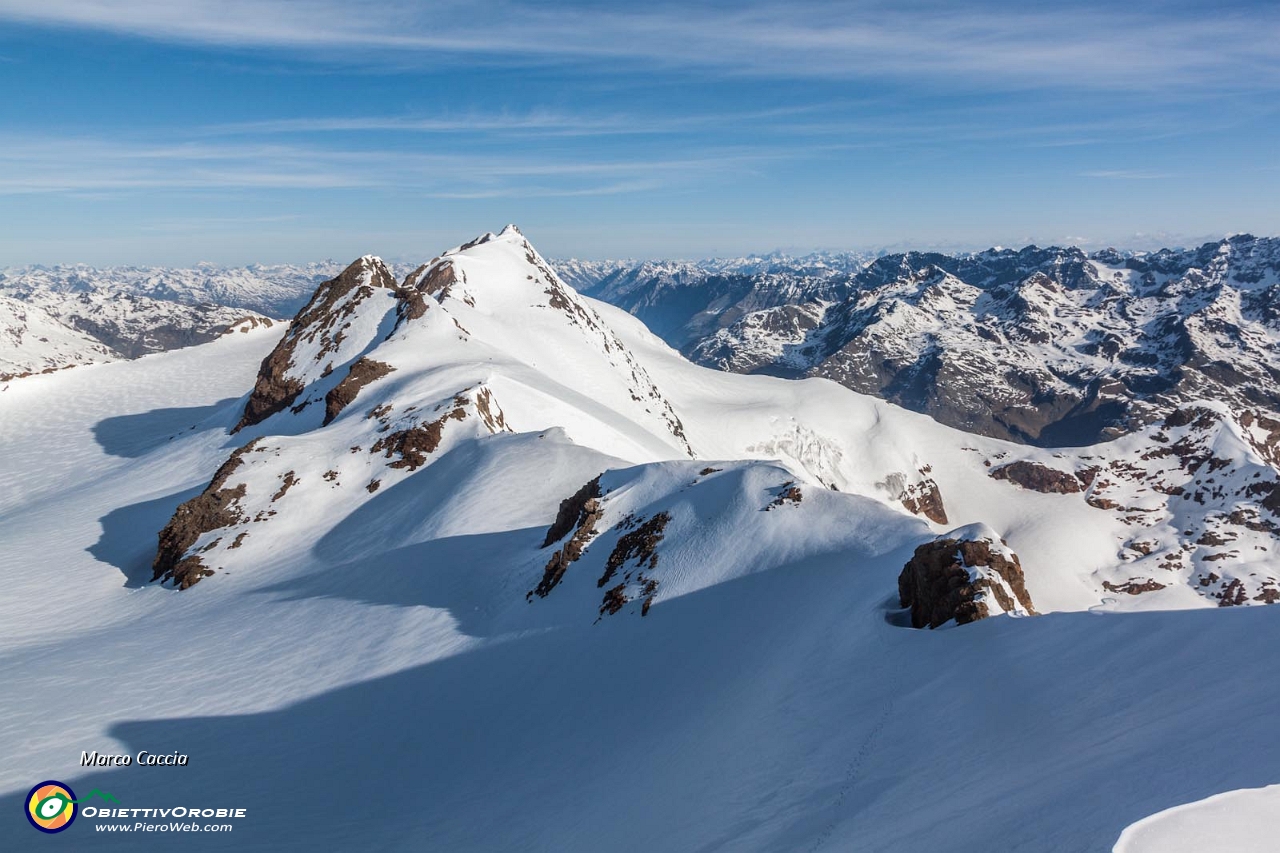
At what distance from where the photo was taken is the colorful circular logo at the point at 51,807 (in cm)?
1906

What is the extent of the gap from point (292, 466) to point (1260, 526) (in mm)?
166096

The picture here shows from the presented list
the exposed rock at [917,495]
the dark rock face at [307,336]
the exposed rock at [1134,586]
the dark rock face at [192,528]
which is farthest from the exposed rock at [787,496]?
the exposed rock at [1134,586]

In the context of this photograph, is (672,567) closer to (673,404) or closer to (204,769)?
(204,769)

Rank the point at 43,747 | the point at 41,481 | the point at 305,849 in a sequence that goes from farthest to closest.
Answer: the point at 41,481 < the point at 43,747 < the point at 305,849

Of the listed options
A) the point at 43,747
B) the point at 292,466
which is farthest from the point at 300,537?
the point at 43,747

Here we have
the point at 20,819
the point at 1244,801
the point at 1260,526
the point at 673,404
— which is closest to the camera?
the point at 1244,801

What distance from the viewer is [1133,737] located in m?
9.99

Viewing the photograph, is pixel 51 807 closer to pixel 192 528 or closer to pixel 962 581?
pixel 192 528

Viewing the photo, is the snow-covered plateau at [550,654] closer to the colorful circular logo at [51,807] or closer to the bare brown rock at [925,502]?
the colorful circular logo at [51,807]

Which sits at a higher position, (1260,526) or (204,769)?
(204,769)

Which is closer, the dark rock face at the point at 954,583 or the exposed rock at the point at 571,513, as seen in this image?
the dark rock face at the point at 954,583

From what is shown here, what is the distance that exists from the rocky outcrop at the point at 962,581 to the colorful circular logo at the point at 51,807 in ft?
82.2

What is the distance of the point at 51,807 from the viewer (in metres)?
19.9

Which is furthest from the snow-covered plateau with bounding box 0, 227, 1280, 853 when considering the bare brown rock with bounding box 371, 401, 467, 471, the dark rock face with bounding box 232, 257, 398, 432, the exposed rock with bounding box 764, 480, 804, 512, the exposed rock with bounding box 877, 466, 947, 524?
the exposed rock with bounding box 877, 466, 947, 524
